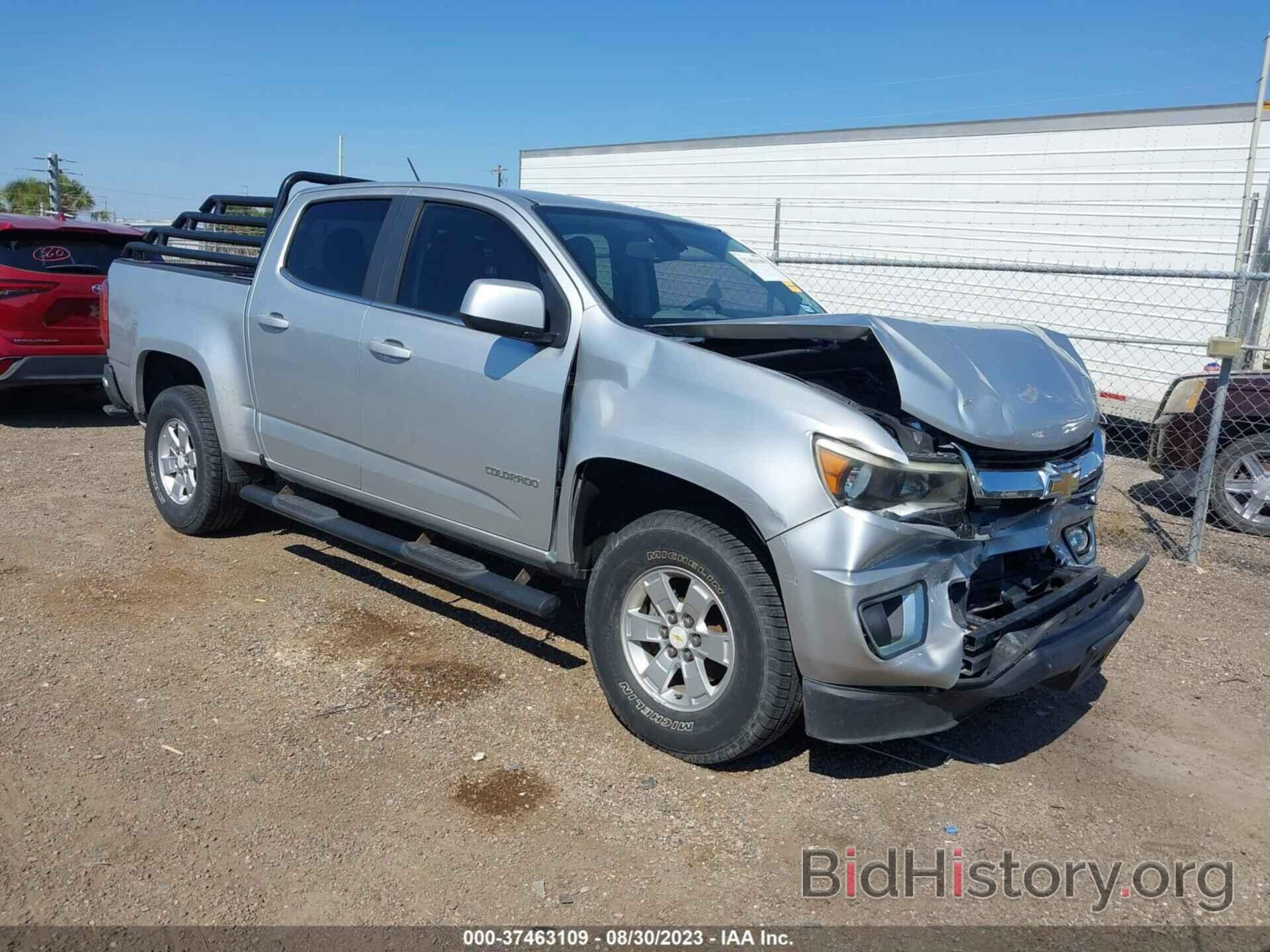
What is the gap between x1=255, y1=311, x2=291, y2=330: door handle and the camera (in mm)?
4879

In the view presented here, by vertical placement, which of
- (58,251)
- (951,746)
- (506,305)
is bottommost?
(951,746)

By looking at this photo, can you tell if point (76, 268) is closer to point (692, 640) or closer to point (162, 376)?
point (162, 376)

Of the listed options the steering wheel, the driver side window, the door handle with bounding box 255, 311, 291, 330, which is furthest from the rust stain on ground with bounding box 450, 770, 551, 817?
the door handle with bounding box 255, 311, 291, 330

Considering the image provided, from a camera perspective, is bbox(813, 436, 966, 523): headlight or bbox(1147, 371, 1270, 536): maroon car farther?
bbox(1147, 371, 1270, 536): maroon car

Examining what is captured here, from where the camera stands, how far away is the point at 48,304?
8219 mm

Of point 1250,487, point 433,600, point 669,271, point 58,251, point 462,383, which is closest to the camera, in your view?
point 462,383

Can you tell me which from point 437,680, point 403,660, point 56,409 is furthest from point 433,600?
point 56,409

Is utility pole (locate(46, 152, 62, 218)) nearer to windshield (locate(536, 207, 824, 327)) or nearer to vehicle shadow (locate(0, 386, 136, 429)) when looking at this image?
vehicle shadow (locate(0, 386, 136, 429))

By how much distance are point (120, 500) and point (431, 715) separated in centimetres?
382

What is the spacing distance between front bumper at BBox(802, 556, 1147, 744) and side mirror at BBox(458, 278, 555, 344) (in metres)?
1.64

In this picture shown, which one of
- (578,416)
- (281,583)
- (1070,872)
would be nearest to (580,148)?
(281,583)

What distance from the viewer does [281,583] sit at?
205 inches

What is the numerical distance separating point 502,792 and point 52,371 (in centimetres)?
685

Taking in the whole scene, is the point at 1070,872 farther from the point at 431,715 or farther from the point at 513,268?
the point at 513,268
